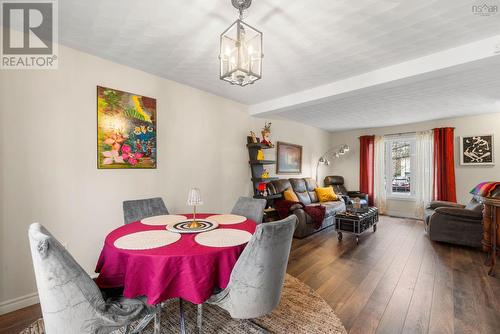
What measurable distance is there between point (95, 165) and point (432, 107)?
552 cm

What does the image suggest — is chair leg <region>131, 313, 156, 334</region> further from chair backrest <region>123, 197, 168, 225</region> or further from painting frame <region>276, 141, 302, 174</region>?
painting frame <region>276, 141, 302, 174</region>

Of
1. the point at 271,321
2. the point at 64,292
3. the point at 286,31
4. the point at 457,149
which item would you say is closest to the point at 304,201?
the point at 271,321

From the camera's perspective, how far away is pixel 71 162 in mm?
2207

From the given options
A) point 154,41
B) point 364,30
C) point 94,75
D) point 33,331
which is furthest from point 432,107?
point 33,331

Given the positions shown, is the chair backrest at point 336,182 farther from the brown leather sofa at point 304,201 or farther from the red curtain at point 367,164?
the brown leather sofa at point 304,201

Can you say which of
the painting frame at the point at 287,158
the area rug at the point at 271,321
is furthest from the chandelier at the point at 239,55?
the painting frame at the point at 287,158

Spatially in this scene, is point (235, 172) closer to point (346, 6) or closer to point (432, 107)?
point (346, 6)

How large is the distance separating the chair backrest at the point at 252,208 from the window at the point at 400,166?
508cm

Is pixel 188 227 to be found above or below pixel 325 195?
above

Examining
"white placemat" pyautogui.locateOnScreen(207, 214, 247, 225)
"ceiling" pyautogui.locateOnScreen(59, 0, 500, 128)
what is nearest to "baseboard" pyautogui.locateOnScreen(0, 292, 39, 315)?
"white placemat" pyautogui.locateOnScreen(207, 214, 247, 225)

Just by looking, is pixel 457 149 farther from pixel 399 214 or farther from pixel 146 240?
pixel 146 240

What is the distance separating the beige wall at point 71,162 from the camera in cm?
192

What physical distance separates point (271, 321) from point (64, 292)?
1.40 metres

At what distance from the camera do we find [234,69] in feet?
4.82
